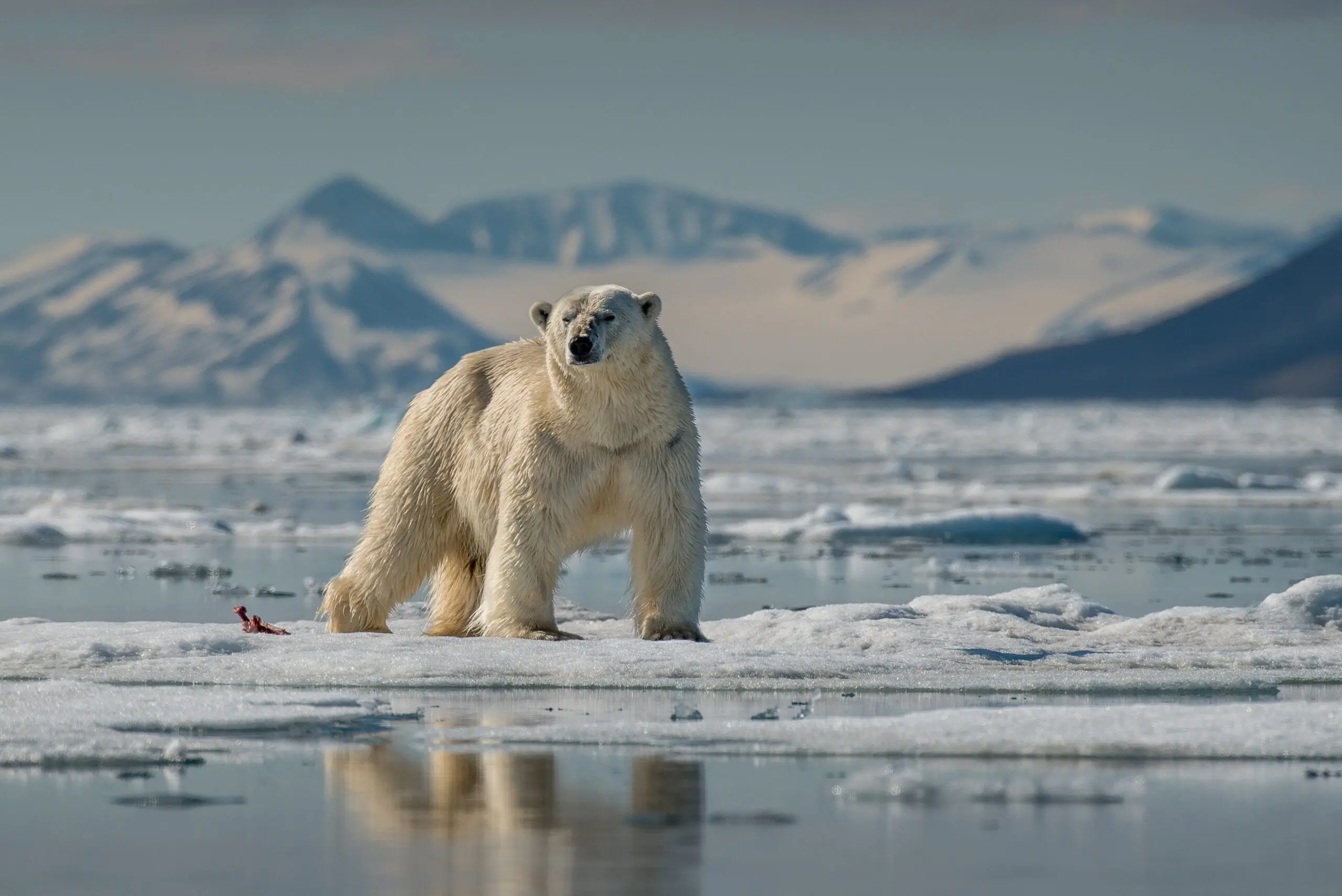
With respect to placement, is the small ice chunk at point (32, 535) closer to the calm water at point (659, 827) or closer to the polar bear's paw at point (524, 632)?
the polar bear's paw at point (524, 632)

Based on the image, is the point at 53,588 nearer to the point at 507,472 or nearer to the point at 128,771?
the point at 507,472

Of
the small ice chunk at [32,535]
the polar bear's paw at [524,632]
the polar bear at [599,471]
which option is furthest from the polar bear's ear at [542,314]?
the small ice chunk at [32,535]

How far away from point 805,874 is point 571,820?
2.19 feet

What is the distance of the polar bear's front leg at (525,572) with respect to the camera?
24.7 feet

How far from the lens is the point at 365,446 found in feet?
136

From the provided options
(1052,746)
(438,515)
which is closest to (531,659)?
(438,515)

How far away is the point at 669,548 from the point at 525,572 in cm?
56

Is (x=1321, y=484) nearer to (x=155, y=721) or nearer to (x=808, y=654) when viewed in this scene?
(x=808, y=654)

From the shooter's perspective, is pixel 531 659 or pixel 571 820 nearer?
pixel 571 820

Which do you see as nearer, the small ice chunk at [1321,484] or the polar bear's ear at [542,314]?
the polar bear's ear at [542,314]

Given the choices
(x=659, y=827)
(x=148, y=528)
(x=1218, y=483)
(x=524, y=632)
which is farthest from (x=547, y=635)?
(x=1218, y=483)

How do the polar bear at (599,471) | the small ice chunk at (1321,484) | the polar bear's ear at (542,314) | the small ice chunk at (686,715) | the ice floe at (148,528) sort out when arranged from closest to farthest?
the small ice chunk at (686,715), the polar bear at (599,471), the polar bear's ear at (542,314), the ice floe at (148,528), the small ice chunk at (1321,484)

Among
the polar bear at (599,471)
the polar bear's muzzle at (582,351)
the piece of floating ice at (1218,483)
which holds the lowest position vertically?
the polar bear at (599,471)

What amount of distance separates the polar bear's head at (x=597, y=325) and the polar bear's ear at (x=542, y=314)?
0.16ft
